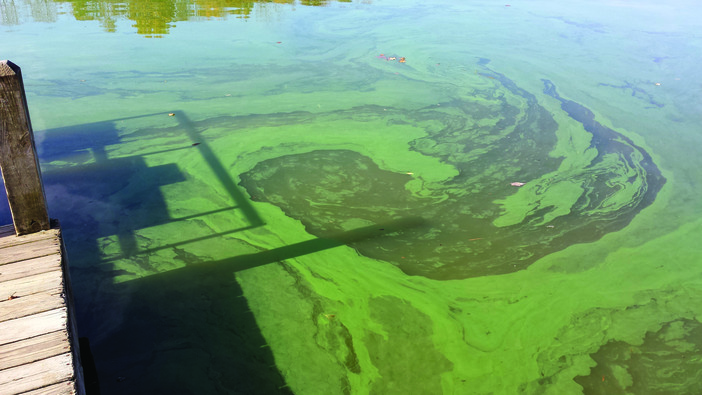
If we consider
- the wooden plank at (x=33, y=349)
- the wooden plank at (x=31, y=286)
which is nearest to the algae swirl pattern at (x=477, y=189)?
the wooden plank at (x=31, y=286)

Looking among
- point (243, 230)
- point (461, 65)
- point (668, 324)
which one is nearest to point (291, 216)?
point (243, 230)

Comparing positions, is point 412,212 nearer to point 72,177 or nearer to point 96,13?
point 72,177

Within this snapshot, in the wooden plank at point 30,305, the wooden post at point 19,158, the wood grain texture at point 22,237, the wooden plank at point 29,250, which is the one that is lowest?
the wooden plank at point 30,305

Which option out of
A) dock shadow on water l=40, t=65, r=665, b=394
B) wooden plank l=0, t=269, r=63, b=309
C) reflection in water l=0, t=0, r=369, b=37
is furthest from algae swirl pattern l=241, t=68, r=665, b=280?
reflection in water l=0, t=0, r=369, b=37

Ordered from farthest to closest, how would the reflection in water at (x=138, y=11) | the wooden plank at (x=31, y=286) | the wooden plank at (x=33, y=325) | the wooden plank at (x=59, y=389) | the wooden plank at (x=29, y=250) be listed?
the reflection in water at (x=138, y=11), the wooden plank at (x=29, y=250), the wooden plank at (x=31, y=286), the wooden plank at (x=33, y=325), the wooden plank at (x=59, y=389)

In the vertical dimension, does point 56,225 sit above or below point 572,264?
above

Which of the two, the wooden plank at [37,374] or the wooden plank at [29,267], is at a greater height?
the wooden plank at [29,267]

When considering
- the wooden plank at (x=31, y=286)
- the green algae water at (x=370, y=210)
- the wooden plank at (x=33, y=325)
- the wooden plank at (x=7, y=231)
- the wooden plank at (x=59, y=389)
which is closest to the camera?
the wooden plank at (x=59, y=389)

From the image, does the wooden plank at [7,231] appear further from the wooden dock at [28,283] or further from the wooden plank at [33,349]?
the wooden plank at [33,349]

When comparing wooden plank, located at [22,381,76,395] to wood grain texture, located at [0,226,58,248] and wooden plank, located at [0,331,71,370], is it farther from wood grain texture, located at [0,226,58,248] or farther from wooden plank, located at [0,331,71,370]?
wood grain texture, located at [0,226,58,248]
